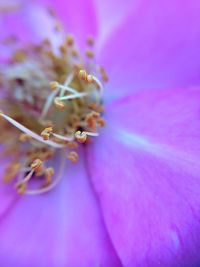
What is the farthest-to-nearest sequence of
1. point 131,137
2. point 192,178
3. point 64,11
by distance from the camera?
point 64,11 → point 131,137 → point 192,178

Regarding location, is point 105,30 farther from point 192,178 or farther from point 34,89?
point 192,178

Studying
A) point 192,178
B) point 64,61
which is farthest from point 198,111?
point 64,61

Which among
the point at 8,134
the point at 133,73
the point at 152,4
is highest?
the point at 152,4

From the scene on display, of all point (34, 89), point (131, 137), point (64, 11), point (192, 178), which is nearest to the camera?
point (192, 178)

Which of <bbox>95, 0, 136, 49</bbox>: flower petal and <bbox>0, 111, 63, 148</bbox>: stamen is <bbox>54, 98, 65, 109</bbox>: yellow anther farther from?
<bbox>95, 0, 136, 49</bbox>: flower petal

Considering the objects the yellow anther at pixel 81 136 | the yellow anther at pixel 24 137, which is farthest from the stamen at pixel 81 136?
the yellow anther at pixel 24 137

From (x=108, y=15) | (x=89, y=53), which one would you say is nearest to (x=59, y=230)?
(x=89, y=53)

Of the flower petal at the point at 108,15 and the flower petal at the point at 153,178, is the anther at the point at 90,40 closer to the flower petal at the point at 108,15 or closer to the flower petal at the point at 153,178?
the flower petal at the point at 108,15
